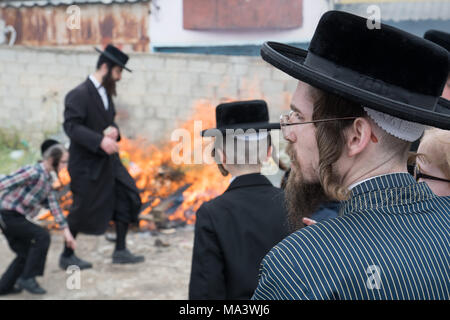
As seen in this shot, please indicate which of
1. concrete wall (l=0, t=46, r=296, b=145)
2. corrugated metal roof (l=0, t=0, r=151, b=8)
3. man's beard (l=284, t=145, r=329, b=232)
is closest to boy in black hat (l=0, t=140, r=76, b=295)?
concrete wall (l=0, t=46, r=296, b=145)

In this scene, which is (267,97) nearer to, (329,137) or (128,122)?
(128,122)

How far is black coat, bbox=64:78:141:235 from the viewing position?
6.12 m

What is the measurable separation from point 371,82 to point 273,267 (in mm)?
515

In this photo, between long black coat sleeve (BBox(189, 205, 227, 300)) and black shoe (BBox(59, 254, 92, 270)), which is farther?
black shoe (BBox(59, 254, 92, 270))

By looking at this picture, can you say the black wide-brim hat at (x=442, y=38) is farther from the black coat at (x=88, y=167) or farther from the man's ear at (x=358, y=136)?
the black coat at (x=88, y=167)

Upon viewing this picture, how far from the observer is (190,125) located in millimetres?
8953

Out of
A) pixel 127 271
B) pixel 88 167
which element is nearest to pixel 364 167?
pixel 127 271

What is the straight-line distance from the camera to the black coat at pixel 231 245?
271cm

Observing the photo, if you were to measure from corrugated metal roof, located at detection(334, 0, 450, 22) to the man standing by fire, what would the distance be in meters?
4.57

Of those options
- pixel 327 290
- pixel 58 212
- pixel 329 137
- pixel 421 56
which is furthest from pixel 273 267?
pixel 58 212

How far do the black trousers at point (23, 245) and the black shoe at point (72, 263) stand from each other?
61cm

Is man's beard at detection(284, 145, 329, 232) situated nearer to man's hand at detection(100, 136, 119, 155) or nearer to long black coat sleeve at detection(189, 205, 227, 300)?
long black coat sleeve at detection(189, 205, 227, 300)

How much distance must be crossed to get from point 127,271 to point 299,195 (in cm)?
465
